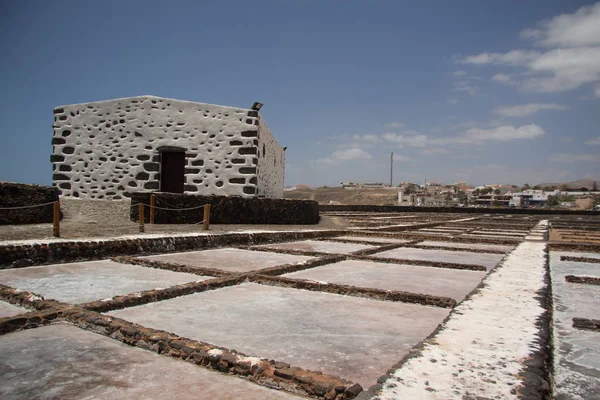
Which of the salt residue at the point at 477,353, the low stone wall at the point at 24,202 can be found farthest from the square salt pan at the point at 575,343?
the low stone wall at the point at 24,202

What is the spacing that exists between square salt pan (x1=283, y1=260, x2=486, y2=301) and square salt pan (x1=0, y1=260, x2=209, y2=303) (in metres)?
1.27

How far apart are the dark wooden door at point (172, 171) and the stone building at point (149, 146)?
9cm

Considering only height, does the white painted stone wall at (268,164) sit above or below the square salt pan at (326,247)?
above

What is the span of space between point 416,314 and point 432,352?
98cm

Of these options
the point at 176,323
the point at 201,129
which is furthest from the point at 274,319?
the point at 201,129

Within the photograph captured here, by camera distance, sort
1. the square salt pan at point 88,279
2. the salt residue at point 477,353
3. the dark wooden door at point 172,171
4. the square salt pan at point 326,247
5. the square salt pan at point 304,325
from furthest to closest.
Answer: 1. the dark wooden door at point 172,171
2. the square salt pan at point 326,247
3. the square salt pan at point 88,279
4. the square salt pan at point 304,325
5. the salt residue at point 477,353

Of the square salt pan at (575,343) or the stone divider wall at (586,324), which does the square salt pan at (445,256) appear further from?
the stone divider wall at (586,324)

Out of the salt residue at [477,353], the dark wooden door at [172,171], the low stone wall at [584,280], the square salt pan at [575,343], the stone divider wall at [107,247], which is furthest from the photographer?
the dark wooden door at [172,171]

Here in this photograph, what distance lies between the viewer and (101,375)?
5.96 feet

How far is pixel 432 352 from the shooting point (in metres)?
1.98

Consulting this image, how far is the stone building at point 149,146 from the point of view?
11336 millimetres

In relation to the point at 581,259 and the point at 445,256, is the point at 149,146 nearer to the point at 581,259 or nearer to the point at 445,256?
the point at 445,256

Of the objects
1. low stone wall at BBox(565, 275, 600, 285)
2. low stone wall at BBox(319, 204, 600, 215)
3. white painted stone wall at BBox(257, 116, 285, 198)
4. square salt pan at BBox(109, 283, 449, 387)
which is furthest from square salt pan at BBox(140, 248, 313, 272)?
low stone wall at BBox(319, 204, 600, 215)

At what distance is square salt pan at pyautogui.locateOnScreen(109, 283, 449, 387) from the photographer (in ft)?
6.82
